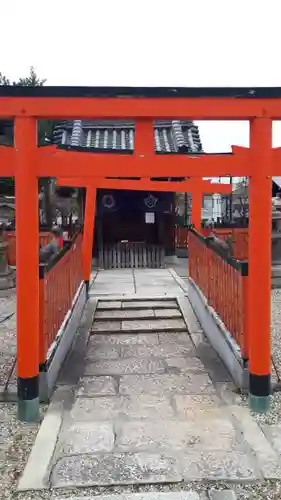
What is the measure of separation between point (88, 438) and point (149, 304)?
430 cm

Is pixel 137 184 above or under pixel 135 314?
above

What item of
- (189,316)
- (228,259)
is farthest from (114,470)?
(189,316)

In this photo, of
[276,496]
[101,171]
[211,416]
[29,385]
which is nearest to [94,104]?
[101,171]

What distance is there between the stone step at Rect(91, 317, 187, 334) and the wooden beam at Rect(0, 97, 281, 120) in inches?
145

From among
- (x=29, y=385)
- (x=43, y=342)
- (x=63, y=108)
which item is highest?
(x=63, y=108)

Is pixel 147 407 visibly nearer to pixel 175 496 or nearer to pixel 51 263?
pixel 175 496

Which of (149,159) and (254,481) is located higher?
(149,159)

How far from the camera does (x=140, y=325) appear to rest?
22.8 feet

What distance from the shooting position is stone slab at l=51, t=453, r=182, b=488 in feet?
9.92

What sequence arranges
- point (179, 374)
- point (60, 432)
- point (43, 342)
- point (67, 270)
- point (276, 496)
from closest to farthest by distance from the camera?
1. point (276, 496)
2. point (60, 432)
3. point (43, 342)
4. point (179, 374)
5. point (67, 270)

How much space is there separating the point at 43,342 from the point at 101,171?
1.73 metres

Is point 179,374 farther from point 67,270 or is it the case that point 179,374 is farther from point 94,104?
point 94,104

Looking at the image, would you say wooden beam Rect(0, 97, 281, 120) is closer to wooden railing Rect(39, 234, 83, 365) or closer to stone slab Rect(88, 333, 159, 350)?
wooden railing Rect(39, 234, 83, 365)

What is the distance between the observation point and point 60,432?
374cm
